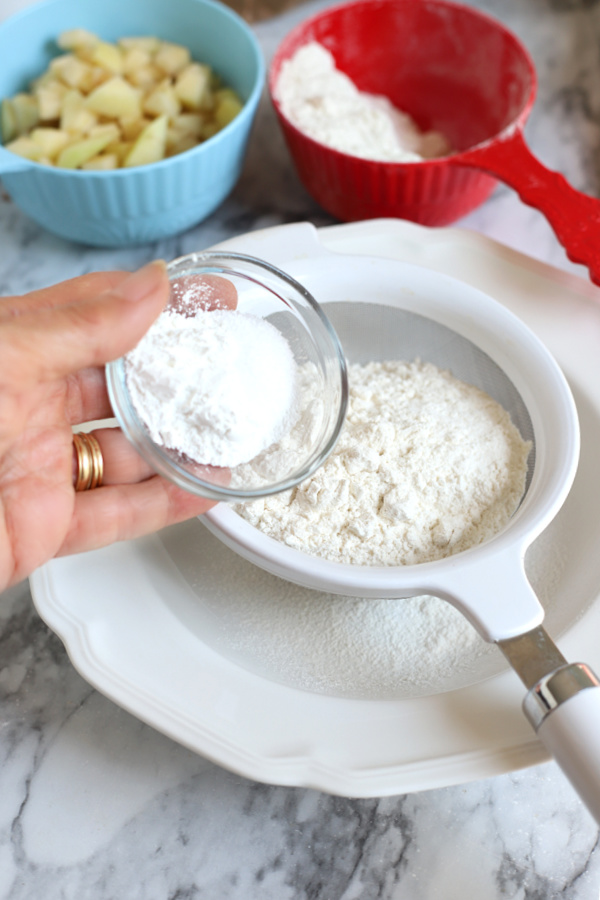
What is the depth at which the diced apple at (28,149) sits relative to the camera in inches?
48.4

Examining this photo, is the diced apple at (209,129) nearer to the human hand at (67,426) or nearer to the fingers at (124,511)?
the human hand at (67,426)

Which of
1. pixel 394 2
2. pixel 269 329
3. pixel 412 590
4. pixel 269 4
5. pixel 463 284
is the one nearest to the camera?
pixel 412 590

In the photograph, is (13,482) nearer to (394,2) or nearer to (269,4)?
(394,2)

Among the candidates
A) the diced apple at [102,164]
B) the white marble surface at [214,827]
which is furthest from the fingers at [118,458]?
the diced apple at [102,164]

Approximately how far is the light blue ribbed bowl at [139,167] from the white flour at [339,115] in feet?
0.25

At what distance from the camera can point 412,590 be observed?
79cm

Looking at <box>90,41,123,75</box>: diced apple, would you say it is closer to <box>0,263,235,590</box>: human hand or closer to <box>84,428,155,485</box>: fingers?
<box>0,263,235,590</box>: human hand

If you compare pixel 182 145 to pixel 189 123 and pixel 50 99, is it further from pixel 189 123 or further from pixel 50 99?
pixel 50 99

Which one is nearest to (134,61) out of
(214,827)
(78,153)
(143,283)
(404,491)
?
Answer: (78,153)

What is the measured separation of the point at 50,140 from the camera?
1251 mm

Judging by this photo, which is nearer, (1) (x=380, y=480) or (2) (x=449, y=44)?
(1) (x=380, y=480)

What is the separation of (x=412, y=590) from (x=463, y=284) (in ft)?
1.46

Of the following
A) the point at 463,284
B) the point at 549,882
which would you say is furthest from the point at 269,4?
the point at 549,882

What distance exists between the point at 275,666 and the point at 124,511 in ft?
0.79
